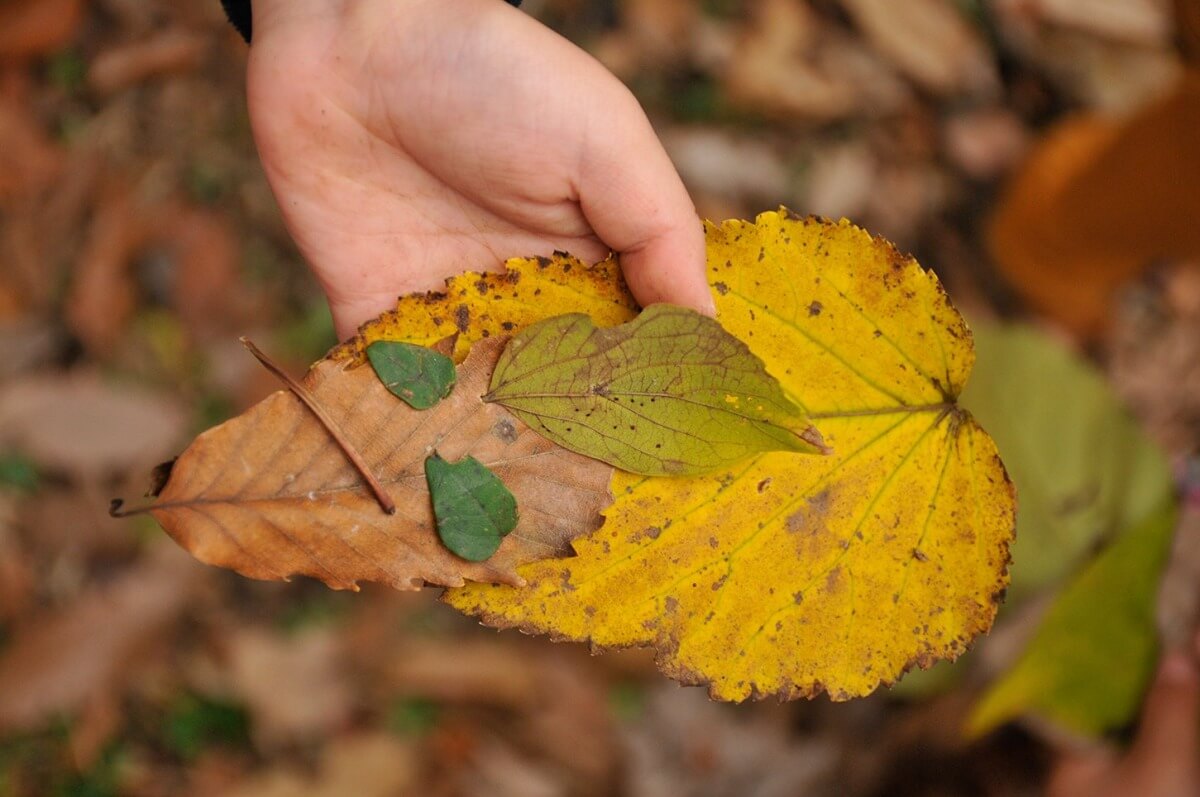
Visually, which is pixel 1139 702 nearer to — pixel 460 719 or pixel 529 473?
pixel 460 719

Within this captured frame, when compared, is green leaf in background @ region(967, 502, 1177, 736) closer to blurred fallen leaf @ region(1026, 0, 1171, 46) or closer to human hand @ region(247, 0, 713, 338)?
human hand @ region(247, 0, 713, 338)

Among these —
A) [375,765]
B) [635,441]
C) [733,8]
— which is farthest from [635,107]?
[375,765]

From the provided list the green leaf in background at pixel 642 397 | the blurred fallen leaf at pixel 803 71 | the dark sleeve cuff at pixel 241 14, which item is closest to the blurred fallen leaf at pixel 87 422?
the dark sleeve cuff at pixel 241 14

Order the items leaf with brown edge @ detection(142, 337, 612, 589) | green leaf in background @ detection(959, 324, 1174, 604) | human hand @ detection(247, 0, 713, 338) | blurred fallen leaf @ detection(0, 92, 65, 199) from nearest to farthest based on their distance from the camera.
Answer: leaf with brown edge @ detection(142, 337, 612, 589), human hand @ detection(247, 0, 713, 338), green leaf in background @ detection(959, 324, 1174, 604), blurred fallen leaf @ detection(0, 92, 65, 199)

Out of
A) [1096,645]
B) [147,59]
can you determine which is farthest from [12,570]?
[1096,645]

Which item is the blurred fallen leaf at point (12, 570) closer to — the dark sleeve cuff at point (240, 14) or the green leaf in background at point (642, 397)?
the dark sleeve cuff at point (240, 14)

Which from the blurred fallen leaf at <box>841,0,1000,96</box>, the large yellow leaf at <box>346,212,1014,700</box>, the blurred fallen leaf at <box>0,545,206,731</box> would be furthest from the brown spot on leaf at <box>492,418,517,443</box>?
the blurred fallen leaf at <box>841,0,1000,96</box>
